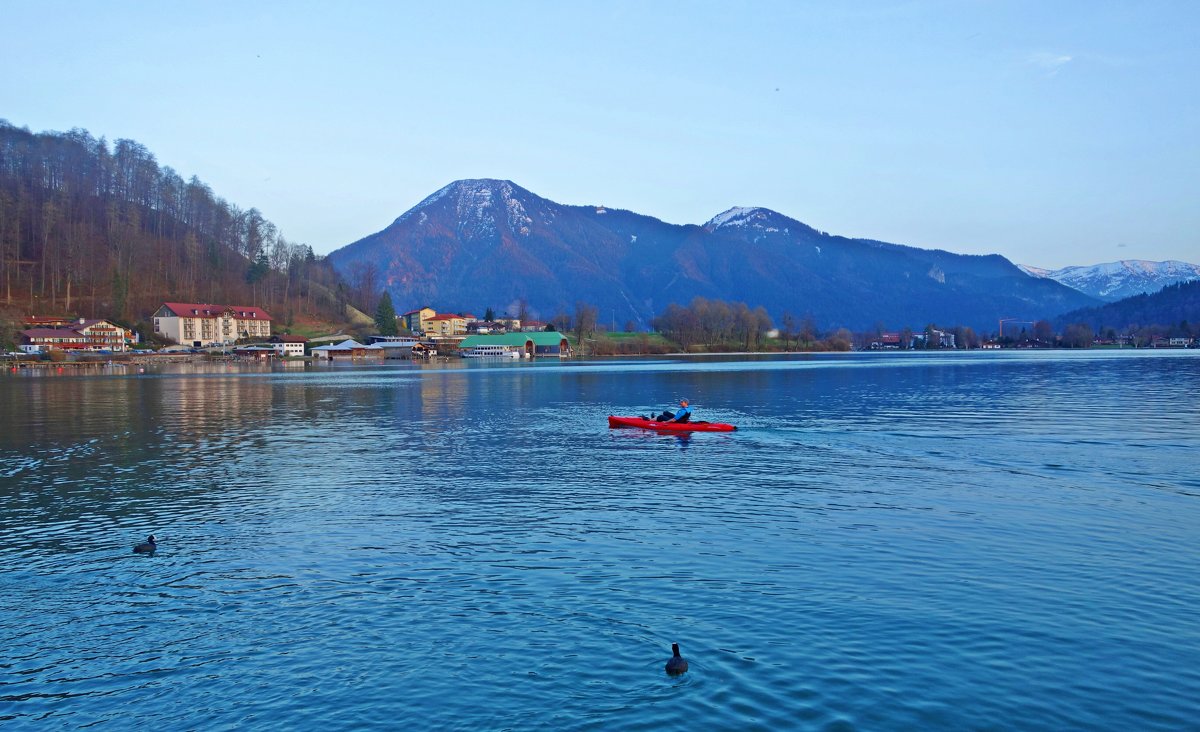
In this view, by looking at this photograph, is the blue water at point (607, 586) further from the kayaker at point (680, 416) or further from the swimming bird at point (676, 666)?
the kayaker at point (680, 416)

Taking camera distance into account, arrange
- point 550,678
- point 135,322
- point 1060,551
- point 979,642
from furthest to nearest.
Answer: point 135,322, point 1060,551, point 979,642, point 550,678

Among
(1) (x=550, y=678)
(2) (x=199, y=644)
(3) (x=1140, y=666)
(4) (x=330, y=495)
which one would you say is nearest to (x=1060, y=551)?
(3) (x=1140, y=666)

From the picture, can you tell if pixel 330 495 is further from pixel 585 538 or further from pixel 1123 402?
pixel 1123 402

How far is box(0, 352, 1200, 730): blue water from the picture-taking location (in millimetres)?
14125

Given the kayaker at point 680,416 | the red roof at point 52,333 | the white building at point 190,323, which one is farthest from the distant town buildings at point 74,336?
the kayaker at point 680,416

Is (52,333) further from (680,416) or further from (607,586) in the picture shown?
(607,586)

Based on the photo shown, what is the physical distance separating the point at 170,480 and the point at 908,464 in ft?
111

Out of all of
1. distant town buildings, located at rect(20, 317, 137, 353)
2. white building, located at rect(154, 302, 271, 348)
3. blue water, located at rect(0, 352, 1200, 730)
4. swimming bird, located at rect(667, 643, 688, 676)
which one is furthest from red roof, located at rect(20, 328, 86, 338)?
swimming bird, located at rect(667, 643, 688, 676)

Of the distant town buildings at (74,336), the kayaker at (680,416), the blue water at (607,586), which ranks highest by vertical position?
the distant town buildings at (74,336)

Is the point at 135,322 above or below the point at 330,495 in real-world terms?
above

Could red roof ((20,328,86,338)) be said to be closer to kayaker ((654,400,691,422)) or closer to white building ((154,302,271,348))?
white building ((154,302,271,348))

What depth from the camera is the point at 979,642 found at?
645 inches

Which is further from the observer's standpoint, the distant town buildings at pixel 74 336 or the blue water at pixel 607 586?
the distant town buildings at pixel 74 336

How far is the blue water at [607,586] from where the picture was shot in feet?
46.3
